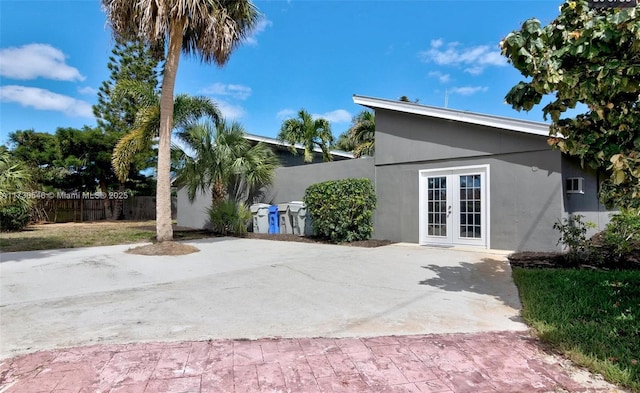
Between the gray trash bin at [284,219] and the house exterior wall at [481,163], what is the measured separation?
147 inches

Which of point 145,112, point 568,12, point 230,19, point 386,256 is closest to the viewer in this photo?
point 568,12

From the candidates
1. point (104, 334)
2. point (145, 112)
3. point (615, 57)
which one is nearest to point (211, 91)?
point (145, 112)

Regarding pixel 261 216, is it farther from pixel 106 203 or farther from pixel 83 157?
pixel 106 203

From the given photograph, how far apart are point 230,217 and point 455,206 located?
807 centimetres

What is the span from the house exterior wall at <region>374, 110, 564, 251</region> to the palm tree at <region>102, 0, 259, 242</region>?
4924 millimetres

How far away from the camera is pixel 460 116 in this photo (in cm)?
916

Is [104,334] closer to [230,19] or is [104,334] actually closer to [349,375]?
[349,375]

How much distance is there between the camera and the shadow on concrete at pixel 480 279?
16.8ft

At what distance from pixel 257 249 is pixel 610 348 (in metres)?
7.82

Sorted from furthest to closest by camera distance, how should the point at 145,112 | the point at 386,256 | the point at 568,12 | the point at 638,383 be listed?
the point at 145,112
the point at 386,256
the point at 568,12
the point at 638,383

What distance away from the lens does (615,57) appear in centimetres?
341

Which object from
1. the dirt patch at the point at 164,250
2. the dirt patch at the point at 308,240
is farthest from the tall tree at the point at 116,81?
the dirt patch at the point at 164,250

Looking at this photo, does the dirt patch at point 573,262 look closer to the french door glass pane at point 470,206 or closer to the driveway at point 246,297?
the driveway at point 246,297

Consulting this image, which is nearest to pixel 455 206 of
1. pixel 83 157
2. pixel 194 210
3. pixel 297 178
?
pixel 297 178
